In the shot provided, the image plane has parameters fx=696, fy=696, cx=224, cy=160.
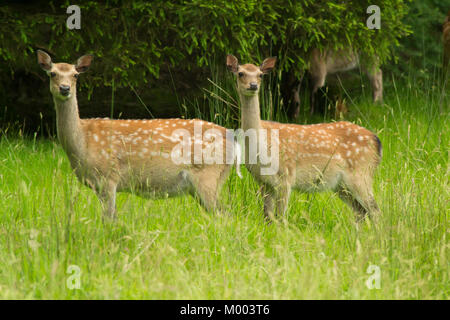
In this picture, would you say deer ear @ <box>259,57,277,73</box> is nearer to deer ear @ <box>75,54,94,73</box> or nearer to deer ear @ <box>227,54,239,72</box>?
deer ear @ <box>227,54,239,72</box>

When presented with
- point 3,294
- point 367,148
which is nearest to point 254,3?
point 367,148

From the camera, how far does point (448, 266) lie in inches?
161

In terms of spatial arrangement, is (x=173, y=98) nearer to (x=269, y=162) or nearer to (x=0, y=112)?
(x=0, y=112)

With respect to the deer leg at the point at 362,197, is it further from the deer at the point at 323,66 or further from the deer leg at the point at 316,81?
the deer leg at the point at 316,81

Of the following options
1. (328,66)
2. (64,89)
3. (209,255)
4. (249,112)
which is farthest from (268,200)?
(328,66)

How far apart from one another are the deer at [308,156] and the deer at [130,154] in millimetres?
336

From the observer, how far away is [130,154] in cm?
546

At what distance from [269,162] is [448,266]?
1.85 m

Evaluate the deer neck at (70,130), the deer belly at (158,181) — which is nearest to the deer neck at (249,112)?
Result: the deer belly at (158,181)

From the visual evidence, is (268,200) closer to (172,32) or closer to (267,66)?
(267,66)

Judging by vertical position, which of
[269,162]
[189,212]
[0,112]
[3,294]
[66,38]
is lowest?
[3,294]

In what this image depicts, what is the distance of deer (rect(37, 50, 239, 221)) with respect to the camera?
5.35m

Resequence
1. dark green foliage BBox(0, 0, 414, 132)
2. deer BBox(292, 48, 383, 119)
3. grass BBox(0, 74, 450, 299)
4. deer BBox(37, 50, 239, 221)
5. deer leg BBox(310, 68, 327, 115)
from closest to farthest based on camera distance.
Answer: grass BBox(0, 74, 450, 299), deer BBox(37, 50, 239, 221), dark green foliage BBox(0, 0, 414, 132), deer BBox(292, 48, 383, 119), deer leg BBox(310, 68, 327, 115)

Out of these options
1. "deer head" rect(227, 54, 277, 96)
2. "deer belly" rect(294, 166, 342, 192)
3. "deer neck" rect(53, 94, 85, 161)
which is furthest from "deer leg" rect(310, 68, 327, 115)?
"deer neck" rect(53, 94, 85, 161)
